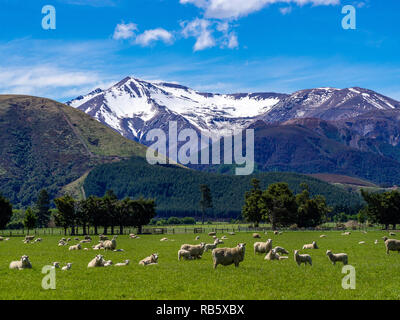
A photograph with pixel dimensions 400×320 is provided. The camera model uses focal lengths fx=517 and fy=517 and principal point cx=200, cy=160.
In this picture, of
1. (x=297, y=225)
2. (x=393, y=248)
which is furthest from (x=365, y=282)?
(x=297, y=225)

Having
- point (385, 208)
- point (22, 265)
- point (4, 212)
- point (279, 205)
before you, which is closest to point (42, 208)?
point (4, 212)

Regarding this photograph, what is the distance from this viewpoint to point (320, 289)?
2444 cm

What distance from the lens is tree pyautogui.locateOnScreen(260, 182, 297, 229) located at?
12338 cm

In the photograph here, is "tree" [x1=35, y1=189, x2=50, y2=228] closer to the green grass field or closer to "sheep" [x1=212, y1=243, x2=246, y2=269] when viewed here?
the green grass field

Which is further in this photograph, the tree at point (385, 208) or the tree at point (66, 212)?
the tree at point (385, 208)

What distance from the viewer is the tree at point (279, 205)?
4857 inches

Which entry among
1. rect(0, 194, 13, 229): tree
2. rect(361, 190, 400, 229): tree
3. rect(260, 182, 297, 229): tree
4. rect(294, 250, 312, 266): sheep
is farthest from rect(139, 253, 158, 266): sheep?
rect(361, 190, 400, 229): tree

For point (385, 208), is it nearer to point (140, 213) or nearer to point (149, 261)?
point (140, 213)

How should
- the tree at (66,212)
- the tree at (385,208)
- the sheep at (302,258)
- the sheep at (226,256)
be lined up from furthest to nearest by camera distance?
the tree at (385,208) < the tree at (66,212) < the sheep at (302,258) < the sheep at (226,256)

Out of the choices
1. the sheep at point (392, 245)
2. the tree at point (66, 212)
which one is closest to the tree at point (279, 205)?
the tree at point (66, 212)

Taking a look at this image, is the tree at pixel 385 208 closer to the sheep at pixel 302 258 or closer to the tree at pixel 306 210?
the tree at pixel 306 210

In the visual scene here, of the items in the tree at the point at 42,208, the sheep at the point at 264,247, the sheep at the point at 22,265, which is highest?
the sheep at the point at 22,265

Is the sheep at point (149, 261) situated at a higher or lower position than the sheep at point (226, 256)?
lower
